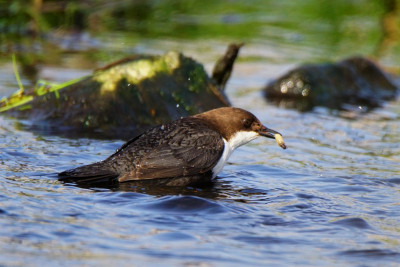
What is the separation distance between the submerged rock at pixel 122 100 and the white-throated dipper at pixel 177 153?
6.22 feet

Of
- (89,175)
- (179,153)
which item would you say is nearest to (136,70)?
(179,153)

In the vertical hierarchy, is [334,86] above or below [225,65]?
below

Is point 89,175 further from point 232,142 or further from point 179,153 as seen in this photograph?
point 232,142

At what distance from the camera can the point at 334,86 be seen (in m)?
11.4

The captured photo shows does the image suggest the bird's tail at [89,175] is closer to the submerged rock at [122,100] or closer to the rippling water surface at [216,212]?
the rippling water surface at [216,212]

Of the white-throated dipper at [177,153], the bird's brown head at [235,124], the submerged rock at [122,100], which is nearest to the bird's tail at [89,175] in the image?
the white-throated dipper at [177,153]

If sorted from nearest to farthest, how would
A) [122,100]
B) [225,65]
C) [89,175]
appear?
[89,175], [122,100], [225,65]

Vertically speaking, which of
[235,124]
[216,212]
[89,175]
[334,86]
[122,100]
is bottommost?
[216,212]

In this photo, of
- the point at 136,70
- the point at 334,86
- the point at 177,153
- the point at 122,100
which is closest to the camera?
the point at 177,153

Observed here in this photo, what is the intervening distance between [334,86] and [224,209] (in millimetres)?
6431

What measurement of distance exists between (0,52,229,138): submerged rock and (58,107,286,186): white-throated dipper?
1.90m

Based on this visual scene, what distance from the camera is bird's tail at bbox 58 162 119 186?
573cm

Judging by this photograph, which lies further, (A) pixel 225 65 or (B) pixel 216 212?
(A) pixel 225 65

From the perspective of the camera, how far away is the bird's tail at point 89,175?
573 centimetres
